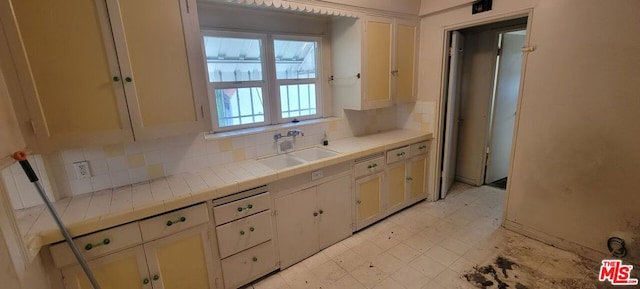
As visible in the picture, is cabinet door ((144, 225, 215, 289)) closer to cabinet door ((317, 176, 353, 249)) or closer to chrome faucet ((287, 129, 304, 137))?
cabinet door ((317, 176, 353, 249))

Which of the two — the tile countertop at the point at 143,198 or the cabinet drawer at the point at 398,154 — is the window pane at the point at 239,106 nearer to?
the tile countertop at the point at 143,198

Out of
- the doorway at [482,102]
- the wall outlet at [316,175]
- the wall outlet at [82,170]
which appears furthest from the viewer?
the doorway at [482,102]

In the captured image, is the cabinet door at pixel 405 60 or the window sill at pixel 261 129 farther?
the cabinet door at pixel 405 60

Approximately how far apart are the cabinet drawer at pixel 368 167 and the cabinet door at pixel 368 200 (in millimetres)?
59

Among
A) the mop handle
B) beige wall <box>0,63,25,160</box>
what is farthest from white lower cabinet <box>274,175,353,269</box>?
beige wall <box>0,63,25,160</box>

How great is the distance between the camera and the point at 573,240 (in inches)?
90.3

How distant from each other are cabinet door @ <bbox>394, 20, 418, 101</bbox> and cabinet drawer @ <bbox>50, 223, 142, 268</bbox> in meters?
2.71

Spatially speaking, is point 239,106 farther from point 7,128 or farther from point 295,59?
point 7,128

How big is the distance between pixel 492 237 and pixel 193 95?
114 inches

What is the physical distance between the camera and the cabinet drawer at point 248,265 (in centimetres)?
191

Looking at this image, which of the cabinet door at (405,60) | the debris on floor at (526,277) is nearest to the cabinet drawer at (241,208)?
the debris on floor at (526,277)

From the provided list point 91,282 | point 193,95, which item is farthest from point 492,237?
point 91,282

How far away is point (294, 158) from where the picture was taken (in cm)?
254

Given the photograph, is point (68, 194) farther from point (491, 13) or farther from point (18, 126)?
point (491, 13)
